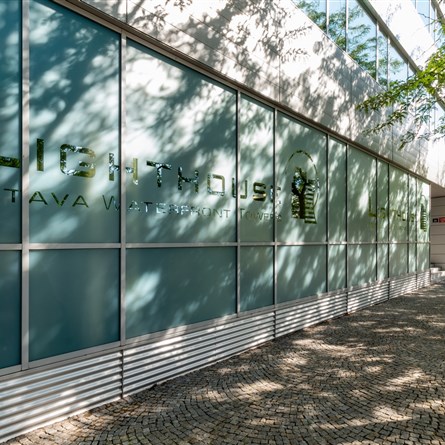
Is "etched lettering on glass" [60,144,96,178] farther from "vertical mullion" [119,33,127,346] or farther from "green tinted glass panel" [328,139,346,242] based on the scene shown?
"green tinted glass panel" [328,139,346,242]

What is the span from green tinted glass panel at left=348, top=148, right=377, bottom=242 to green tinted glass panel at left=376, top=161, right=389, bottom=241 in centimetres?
31

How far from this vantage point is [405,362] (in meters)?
5.55

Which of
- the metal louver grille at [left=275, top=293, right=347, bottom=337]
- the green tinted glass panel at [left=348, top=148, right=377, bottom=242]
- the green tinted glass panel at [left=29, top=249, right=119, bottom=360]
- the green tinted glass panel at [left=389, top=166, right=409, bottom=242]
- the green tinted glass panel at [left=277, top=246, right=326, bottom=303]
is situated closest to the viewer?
the green tinted glass panel at [left=29, top=249, right=119, bottom=360]

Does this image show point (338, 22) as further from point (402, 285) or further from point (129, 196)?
point (402, 285)

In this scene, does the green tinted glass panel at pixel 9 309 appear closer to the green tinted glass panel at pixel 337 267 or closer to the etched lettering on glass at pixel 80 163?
the etched lettering on glass at pixel 80 163

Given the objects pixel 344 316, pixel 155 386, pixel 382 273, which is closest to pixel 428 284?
pixel 382 273

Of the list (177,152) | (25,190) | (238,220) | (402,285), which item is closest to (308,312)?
(238,220)

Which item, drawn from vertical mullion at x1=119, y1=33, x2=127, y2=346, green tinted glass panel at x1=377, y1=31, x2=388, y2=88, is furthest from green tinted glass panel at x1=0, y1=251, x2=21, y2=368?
green tinted glass panel at x1=377, y1=31, x2=388, y2=88

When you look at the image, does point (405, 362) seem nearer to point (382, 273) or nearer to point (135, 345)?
point (135, 345)

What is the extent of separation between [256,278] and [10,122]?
414 centimetres

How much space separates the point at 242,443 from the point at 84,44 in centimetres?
403

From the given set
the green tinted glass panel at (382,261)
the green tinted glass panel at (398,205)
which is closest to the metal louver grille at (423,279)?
the green tinted glass panel at (398,205)

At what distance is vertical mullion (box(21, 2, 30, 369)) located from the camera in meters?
3.59

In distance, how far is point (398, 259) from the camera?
491 inches
